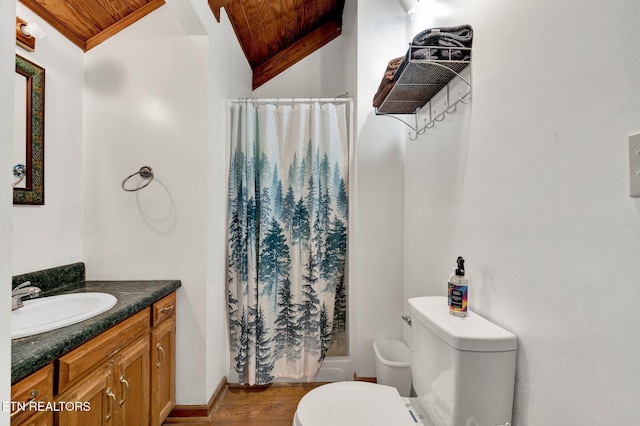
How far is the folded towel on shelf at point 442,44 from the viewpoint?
1154 millimetres

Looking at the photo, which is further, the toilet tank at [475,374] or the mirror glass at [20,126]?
the mirror glass at [20,126]

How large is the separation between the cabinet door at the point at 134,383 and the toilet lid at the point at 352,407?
735 millimetres

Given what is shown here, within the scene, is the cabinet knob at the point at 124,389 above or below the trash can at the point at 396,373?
above

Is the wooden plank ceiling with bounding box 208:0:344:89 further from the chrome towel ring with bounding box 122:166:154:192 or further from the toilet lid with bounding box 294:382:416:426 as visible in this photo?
the toilet lid with bounding box 294:382:416:426

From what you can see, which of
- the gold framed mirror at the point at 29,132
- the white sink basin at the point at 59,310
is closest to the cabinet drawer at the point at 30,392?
the white sink basin at the point at 59,310

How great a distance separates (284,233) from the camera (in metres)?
2.01

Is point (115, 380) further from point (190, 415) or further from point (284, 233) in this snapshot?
point (284, 233)

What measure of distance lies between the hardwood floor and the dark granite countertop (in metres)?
0.86

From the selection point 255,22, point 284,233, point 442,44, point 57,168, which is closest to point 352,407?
point 284,233

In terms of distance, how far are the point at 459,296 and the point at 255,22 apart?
2.31 metres

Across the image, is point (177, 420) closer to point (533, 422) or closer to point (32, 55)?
point (533, 422)

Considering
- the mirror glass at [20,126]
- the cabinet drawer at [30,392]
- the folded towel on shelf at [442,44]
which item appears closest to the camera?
the cabinet drawer at [30,392]

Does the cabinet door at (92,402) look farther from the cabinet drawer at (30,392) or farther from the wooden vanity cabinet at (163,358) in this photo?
the wooden vanity cabinet at (163,358)

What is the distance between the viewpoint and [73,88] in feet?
5.30
